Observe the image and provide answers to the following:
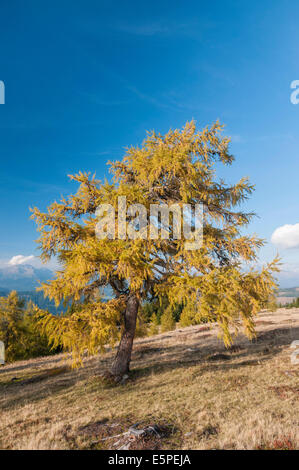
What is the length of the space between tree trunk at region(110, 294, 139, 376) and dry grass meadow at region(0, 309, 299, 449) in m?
0.56

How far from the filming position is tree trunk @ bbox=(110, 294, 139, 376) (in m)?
10.0

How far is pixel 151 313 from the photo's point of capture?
240ft

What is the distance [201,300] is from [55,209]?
698 cm

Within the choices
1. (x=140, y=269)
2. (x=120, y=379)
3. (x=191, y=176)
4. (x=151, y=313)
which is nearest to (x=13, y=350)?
(x=120, y=379)

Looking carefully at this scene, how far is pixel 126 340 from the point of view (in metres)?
10.0

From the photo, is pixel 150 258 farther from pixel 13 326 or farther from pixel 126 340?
pixel 13 326

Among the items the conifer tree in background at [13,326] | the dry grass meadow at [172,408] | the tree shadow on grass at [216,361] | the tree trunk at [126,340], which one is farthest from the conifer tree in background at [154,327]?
the tree trunk at [126,340]

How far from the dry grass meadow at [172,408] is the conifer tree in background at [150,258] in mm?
1445

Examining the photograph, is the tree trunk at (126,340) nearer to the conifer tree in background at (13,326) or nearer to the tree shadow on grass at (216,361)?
the tree shadow on grass at (216,361)

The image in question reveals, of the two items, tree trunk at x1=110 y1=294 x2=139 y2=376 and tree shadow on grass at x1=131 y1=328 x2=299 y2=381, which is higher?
tree trunk at x1=110 y1=294 x2=139 y2=376

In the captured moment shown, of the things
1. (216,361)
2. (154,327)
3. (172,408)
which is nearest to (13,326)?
(216,361)

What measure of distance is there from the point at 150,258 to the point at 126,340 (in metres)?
3.82

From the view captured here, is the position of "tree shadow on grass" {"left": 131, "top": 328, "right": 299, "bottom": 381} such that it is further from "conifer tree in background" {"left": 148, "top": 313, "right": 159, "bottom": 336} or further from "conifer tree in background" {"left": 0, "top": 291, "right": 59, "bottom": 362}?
"conifer tree in background" {"left": 148, "top": 313, "right": 159, "bottom": 336}

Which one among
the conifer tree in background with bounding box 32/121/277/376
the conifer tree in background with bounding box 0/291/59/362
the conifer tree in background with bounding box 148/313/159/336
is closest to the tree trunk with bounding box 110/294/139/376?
the conifer tree in background with bounding box 32/121/277/376
